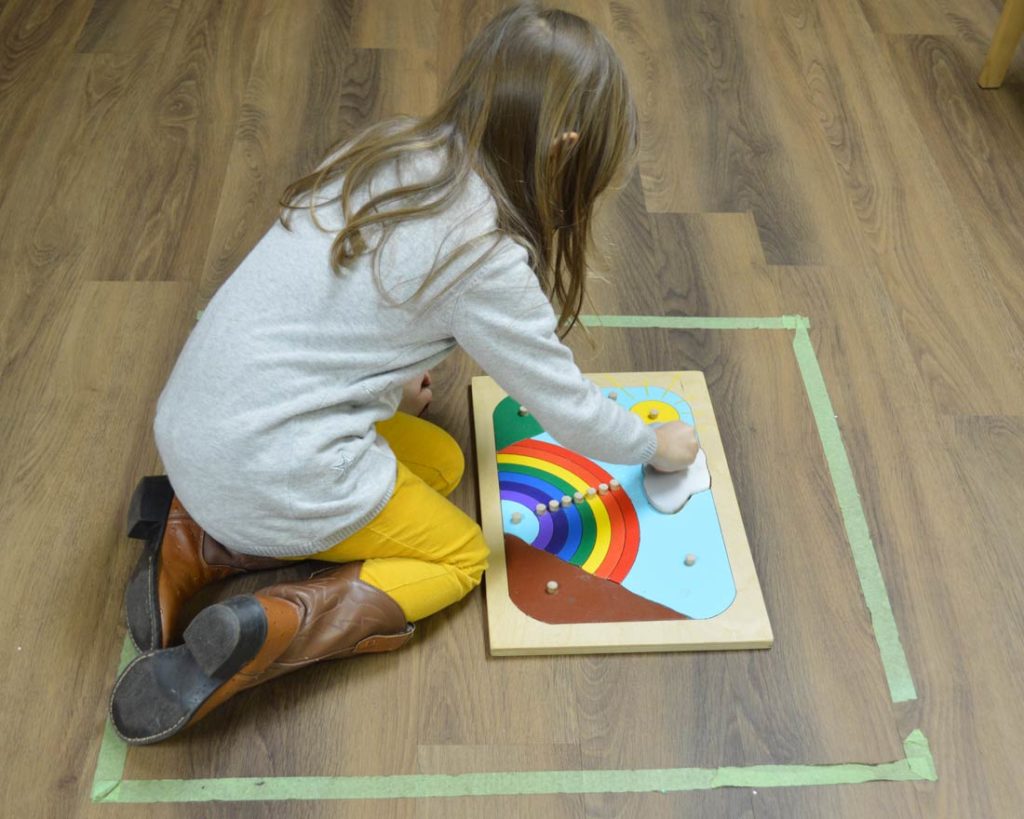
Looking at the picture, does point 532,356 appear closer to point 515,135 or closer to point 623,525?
point 515,135

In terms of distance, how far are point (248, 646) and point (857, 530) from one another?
0.73m

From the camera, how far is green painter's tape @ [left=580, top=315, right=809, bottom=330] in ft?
4.90

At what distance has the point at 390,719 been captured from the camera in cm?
108

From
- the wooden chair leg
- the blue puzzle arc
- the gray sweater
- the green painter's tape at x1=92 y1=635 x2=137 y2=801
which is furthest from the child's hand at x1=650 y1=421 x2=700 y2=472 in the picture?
the wooden chair leg

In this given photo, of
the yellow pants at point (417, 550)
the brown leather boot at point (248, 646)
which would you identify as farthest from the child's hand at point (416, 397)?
the brown leather boot at point (248, 646)

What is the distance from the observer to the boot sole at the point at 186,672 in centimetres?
96

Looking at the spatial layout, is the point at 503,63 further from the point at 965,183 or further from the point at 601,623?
the point at 965,183

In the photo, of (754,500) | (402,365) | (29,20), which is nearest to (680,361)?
(754,500)

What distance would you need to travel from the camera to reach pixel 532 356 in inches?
38.9

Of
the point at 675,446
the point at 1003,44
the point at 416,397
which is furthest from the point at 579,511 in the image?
the point at 1003,44

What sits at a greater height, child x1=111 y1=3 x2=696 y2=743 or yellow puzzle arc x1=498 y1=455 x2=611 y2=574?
child x1=111 y1=3 x2=696 y2=743

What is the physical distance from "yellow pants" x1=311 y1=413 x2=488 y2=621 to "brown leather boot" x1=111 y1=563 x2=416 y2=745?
0.02 metres

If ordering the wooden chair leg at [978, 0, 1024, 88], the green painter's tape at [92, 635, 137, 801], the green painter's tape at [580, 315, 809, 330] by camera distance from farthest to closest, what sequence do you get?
the wooden chair leg at [978, 0, 1024, 88] < the green painter's tape at [580, 315, 809, 330] < the green painter's tape at [92, 635, 137, 801]

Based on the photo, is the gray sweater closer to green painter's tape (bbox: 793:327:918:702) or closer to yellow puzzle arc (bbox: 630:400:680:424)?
yellow puzzle arc (bbox: 630:400:680:424)
